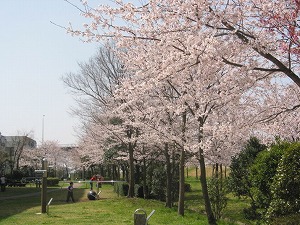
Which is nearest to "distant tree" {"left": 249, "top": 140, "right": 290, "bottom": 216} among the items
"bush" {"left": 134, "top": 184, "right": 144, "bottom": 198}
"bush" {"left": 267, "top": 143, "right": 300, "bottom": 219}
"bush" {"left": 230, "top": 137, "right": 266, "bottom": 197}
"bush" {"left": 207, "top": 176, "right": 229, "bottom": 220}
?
"bush" {"left": 267, "top": 143, "right": 300, "bottom": 219}

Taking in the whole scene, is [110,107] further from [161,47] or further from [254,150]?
[161,47]

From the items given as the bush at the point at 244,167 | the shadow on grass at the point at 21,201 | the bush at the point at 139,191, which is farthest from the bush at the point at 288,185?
the bush at the point at 139,191

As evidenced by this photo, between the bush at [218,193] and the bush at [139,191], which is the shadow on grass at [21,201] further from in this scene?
the bush at [218,193]

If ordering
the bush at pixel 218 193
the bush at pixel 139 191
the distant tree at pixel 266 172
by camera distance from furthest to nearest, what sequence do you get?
the bush at pixel 139 191 → the bush at pixel 218 193 → the distant tree at pixel 266 172

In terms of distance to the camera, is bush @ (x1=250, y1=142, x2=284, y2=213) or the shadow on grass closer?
bush @ (x1=250, y1=142, x2=284, y2=213)

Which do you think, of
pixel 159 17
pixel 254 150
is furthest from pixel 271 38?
pixel 254 150

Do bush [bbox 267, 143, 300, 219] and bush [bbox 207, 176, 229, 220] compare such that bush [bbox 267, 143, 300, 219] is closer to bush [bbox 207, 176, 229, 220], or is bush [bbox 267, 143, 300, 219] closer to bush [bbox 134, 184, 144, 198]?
bush [bbox 207, 176, 229, 220]

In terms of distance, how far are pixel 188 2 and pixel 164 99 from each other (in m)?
7.47

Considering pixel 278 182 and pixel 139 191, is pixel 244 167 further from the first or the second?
pixel 139 191

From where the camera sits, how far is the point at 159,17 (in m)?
7.09

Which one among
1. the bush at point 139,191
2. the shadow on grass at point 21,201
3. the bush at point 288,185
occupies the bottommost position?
the shadow on grass at point 21,201

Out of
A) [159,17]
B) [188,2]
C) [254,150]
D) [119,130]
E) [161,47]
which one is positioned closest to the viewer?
[188,2]

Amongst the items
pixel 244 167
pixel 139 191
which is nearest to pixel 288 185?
pixel 244 167

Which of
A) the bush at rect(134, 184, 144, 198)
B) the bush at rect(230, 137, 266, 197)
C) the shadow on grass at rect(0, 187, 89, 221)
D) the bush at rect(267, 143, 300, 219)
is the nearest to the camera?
the bush at rect(267, 143, 300, 219)
